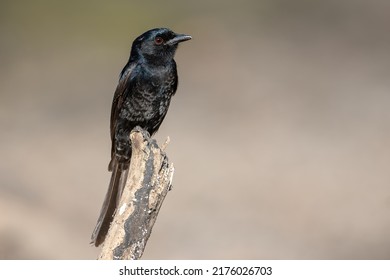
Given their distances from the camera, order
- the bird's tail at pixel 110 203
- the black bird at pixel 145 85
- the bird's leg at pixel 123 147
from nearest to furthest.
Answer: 1. the bird's tail at pixel 110 203
2. the black bird at pixel 145 85
3. the bird's leg at pixel 123 147

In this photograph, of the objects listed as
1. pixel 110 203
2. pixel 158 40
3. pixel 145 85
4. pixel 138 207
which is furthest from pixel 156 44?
pixel 138 207

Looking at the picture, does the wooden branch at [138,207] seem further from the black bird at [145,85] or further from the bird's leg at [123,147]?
the bird's leg at [123,147]

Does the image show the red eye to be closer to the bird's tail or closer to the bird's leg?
the bird's leg

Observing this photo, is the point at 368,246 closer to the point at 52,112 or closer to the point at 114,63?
the point at 52,112

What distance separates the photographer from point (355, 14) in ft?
Result: 42.1

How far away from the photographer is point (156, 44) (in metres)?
5.79

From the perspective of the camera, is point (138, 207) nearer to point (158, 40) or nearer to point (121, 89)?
point (121, 89)

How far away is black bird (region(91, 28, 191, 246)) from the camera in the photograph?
573 centimetres

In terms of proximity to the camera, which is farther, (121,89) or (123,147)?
(123,147)

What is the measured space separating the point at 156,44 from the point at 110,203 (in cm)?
121

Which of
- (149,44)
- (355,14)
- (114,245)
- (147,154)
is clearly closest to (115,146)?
(149,44)

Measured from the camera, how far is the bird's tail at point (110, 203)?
5.10 meters

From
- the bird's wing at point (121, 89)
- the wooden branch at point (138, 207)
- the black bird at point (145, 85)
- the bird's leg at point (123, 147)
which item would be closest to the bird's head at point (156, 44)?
the black bird at point (145, 85)

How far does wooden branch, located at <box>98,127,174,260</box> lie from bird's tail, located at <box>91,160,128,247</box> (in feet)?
2.20
